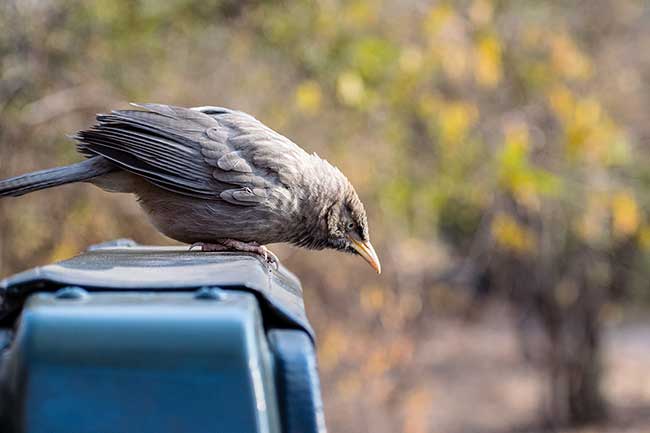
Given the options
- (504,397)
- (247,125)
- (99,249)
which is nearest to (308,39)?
(247,125)

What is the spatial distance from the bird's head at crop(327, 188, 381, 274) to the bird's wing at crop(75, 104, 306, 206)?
0.28 meters

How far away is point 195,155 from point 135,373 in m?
2.28

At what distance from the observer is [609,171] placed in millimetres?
10047

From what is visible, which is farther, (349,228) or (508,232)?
(508,232)

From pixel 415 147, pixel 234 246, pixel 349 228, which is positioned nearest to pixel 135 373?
pixel 234 246

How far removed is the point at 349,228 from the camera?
161 inches

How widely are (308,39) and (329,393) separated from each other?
13.1 feet

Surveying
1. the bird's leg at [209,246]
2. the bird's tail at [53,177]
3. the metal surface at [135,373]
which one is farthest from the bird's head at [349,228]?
the metal surface at [135,373]

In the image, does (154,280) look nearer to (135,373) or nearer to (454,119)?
(135,373)

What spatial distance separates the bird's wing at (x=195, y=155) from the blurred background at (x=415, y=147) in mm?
2150

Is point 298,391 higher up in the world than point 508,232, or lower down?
lower down

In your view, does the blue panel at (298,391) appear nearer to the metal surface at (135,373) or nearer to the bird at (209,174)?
the metal surface at (135,373)

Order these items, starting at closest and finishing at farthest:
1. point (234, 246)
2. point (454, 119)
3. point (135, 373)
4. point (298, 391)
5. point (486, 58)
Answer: point (135, 373) < point (298, 391) < point (234, 246) < point (486, 58) < point (454, 119)

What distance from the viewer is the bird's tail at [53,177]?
366cm
